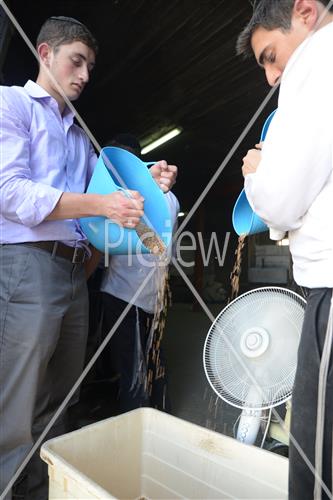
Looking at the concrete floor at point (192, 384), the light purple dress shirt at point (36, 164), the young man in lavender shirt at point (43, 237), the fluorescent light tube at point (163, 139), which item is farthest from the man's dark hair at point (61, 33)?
the fluorescent light tube at point (163, 139)

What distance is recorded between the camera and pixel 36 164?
5.11 ft

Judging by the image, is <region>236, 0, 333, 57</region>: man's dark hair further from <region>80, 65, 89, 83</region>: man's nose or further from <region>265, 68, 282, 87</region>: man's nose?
<region>80, 65, 89, 83</region>: man's nose

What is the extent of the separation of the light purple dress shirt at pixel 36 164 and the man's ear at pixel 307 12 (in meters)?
0.90

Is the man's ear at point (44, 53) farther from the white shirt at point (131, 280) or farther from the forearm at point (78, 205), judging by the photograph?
the white shirt at point (131, 280)

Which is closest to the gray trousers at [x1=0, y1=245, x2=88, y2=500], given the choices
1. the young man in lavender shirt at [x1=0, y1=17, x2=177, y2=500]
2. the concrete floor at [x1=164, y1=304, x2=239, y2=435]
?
the young man in lavender shirt at [x1=0, y1=17, x2=177, y2=500]

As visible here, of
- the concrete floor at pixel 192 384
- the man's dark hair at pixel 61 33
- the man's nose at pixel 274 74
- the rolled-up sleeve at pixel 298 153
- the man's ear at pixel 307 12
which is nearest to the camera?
the rolled-up sleeve at pixel 298 153

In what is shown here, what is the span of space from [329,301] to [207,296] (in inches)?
347

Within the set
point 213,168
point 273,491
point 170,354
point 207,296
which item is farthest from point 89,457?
point 207,296

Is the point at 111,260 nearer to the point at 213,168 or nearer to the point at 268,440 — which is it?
the point at 268,440

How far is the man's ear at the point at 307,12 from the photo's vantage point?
93cm

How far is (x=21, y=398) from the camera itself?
148 centimetres

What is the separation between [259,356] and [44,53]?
4.81 feet

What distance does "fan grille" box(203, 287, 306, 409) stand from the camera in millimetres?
1500

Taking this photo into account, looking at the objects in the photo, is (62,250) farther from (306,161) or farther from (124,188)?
(306,161)
